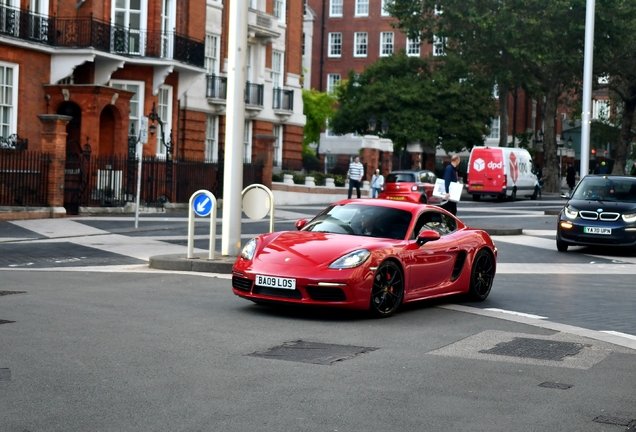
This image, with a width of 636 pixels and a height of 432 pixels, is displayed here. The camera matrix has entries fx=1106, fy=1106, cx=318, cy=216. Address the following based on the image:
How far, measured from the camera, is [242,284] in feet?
39.1

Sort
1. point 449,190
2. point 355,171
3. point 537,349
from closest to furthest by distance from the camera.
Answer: point 537,349
point 449,190
point 355,171

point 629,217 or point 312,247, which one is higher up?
point 629,217

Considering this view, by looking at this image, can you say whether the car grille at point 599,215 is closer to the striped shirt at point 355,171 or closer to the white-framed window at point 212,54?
the striped shirt at point 355,171

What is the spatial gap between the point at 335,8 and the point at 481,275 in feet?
243

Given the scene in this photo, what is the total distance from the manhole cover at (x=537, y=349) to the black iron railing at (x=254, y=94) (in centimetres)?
3768

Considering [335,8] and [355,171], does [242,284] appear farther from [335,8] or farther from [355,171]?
[335,8]

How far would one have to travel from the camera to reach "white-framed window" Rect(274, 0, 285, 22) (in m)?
49.4

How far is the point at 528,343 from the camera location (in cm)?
1042

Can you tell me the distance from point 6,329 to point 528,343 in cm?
483

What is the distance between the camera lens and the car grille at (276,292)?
11484mm

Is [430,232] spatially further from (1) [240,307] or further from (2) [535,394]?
Result: (2) [535,394]

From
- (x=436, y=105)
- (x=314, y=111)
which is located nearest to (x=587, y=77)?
(x=436, y=105)

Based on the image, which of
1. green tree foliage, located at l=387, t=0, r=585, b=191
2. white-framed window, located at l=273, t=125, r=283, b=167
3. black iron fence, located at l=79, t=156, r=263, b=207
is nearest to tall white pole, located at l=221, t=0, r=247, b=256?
black iron fence, located at l=79, t=156, r=263, b=207

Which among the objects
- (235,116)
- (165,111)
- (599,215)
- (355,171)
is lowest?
(599,215)
